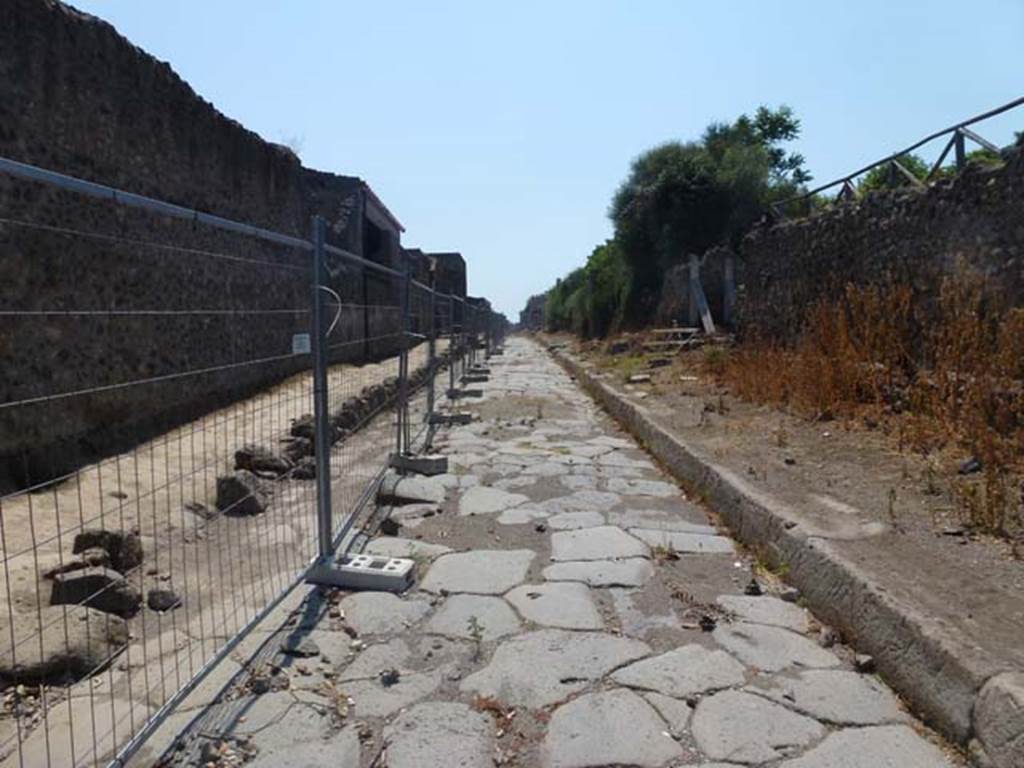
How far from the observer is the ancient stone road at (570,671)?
2.08 metres

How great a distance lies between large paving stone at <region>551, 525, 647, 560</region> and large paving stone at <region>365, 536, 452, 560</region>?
643 mm

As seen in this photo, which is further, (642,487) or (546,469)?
(546,469)

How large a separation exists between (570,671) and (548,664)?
0.31 feet

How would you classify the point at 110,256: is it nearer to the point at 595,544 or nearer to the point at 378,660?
the point at 595,544

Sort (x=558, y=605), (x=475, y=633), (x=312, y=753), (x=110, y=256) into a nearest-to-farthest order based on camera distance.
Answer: (x=312, y=753) → (x=475, y=633) → (x=558, y=605) → (x=110, y=256)

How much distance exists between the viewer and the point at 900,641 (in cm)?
238

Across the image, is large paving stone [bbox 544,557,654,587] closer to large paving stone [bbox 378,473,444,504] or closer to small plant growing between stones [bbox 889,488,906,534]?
small plant growing between stones [bbox 889,488,906,534]

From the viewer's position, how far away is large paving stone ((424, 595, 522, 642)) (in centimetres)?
286

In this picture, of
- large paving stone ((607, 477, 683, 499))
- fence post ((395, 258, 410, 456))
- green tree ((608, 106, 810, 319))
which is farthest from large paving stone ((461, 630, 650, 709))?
green tree ((608, 106, 810, 319))

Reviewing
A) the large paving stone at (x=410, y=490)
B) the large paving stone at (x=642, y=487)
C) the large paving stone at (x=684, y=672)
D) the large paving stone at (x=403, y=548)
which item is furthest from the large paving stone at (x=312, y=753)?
the large paving stone at (x=642, y=487)

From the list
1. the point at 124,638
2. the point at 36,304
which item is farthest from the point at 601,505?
the point at 36,304

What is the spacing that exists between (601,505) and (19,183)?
4.91 meters

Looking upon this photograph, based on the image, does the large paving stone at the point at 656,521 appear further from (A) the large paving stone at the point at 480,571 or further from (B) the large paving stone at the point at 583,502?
(A) the large paving stone at the point at 480,571

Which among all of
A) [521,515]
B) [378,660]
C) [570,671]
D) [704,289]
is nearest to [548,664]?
[570,671]
